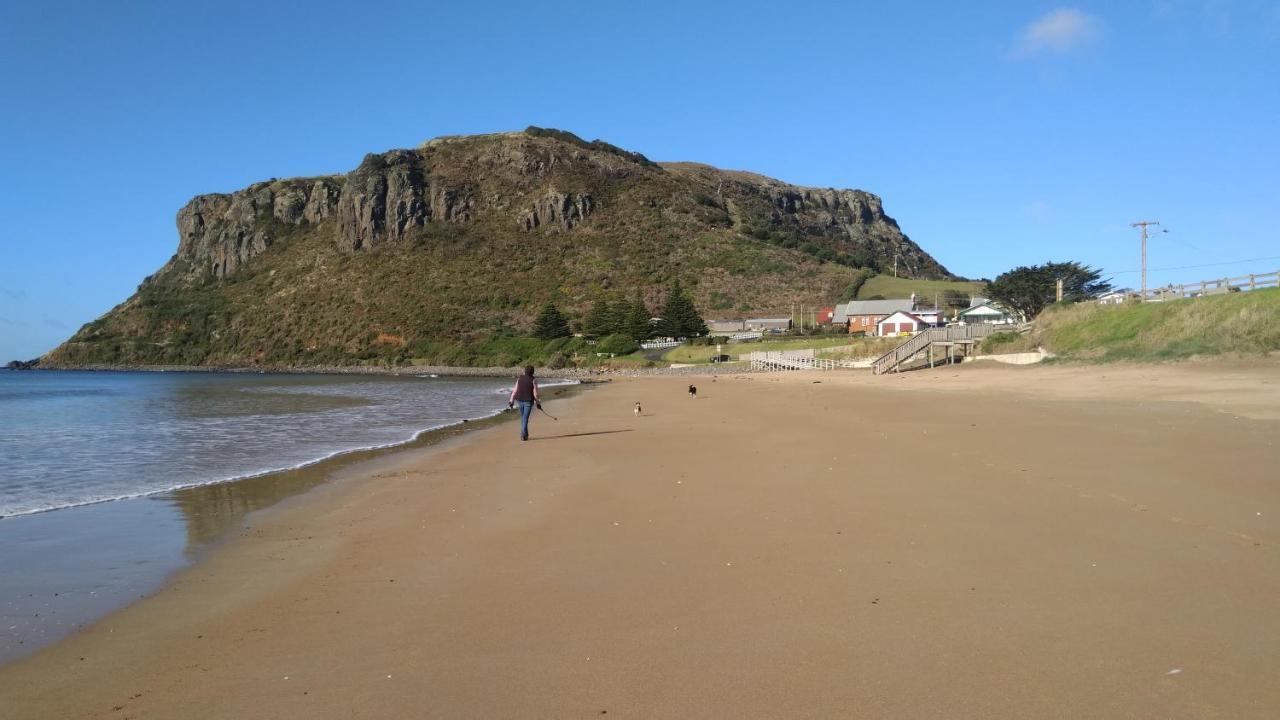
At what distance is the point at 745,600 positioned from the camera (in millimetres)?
5141

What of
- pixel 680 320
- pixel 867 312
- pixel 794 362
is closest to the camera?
pixel 794 362

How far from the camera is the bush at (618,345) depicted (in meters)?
76.9

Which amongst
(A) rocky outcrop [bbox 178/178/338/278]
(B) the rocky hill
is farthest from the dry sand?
(A) rocky outcrop [bbox 178/178/338/278]

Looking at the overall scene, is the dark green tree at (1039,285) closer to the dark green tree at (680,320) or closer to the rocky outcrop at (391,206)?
the dark green tree at (680,320)

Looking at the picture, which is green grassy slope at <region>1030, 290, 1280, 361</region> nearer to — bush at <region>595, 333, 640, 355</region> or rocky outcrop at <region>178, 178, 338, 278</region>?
bush at <region>595, 333, 640, 355</region>

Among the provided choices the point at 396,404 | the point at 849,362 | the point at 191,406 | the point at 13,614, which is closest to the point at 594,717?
the point at 13,614

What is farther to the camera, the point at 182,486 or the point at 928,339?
the point at 928,339

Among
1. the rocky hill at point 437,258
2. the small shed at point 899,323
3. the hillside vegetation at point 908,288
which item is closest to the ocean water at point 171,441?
the small shed at point 899,323

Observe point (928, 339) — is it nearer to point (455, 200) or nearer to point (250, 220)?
point (455, 200)

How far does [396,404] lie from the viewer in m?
32.5

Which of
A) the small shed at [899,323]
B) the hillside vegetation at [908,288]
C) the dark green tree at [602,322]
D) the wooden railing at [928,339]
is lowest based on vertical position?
the wooden railing at [928,339]

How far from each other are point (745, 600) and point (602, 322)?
80.7m

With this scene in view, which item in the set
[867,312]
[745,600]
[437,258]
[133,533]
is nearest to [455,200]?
[437,258]

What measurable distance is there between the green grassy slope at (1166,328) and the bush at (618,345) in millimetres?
46603
